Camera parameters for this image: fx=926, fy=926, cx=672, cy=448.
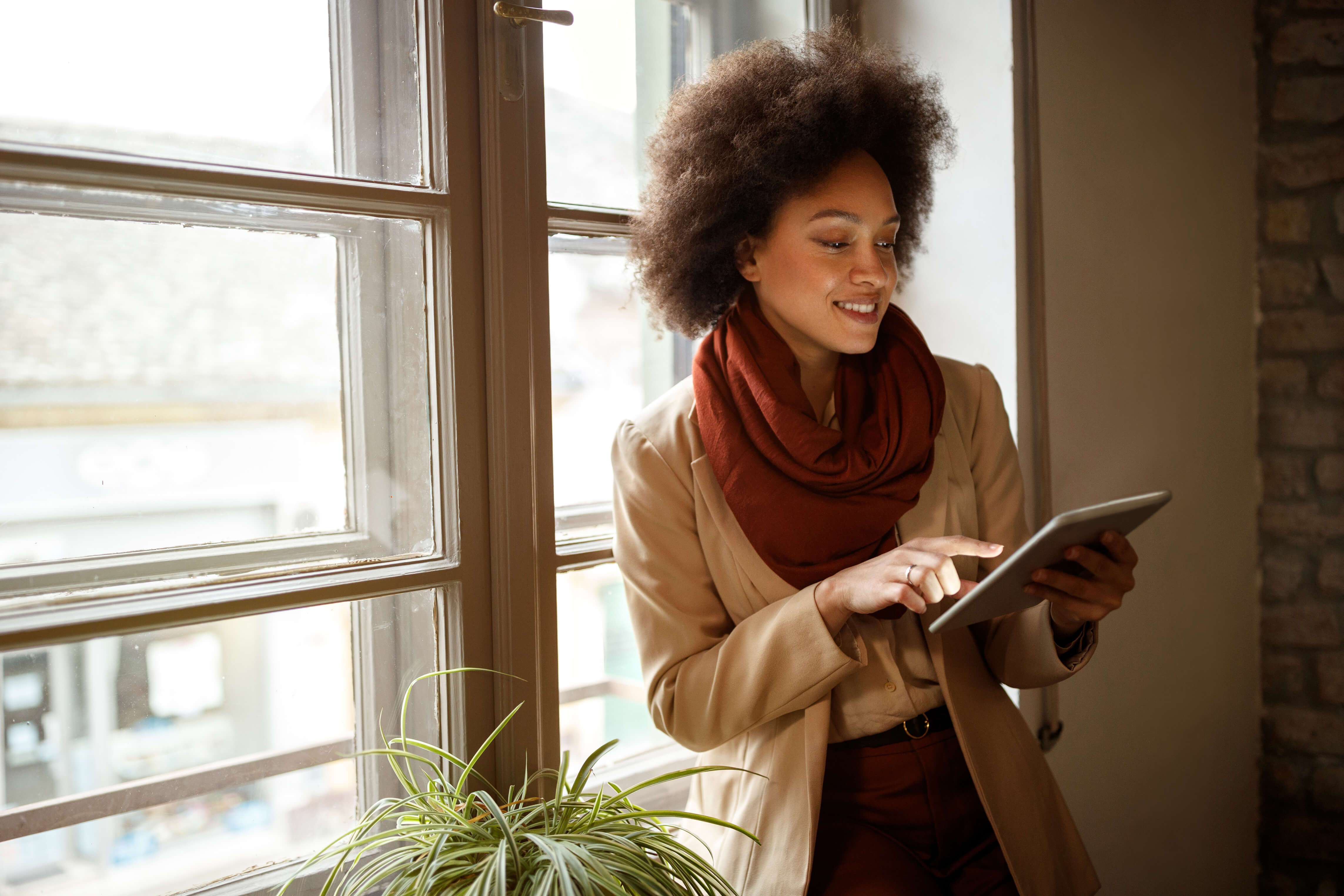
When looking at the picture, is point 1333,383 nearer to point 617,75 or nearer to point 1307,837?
point 1307,837

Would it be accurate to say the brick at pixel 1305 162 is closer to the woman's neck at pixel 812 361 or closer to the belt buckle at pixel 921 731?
the woman's neck at pixel 812 361

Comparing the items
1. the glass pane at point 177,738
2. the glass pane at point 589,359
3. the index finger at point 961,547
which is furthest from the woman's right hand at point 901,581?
the glass pane at point 177,738

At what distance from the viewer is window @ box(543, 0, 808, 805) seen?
5.17 feet

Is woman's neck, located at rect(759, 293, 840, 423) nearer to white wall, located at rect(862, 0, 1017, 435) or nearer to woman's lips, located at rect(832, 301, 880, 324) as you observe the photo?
woman's lips, located at rect(832, 301, 880, 324)

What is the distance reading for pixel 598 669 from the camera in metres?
1.68

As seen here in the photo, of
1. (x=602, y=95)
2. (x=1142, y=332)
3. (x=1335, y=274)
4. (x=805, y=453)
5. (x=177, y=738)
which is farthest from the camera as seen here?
(x=1335, y=274)

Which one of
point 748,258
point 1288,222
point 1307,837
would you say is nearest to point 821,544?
point 748,258

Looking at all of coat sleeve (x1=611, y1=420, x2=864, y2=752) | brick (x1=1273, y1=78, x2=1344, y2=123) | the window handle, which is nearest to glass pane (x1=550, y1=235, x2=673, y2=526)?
coat sleeve (x1=611, y1=420, x2=864, y2=752)

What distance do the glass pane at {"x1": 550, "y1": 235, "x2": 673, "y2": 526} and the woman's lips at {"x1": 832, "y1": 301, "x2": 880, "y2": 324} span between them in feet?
1.33

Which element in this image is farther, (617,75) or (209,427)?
(617,75)

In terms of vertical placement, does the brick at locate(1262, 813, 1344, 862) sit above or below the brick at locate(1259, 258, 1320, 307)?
below

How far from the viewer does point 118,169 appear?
1091mm

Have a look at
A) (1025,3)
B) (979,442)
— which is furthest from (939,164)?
(979,442)

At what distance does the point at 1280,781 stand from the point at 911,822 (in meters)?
1.76
